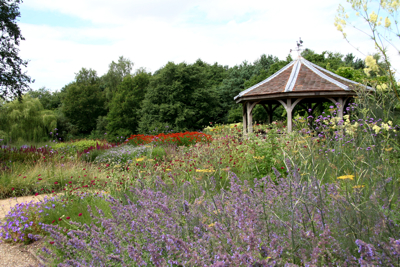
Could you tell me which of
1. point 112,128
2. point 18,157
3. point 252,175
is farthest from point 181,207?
point 112,128

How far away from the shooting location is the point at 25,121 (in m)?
21.4

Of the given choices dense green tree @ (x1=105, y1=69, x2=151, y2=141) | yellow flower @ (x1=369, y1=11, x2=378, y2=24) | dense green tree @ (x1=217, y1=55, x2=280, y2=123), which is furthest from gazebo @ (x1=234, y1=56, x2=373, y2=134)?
dense green tree @ (x1=105, y1=69, x2=151, y2=141)

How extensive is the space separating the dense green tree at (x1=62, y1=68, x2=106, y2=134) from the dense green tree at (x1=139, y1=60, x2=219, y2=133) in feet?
47.8

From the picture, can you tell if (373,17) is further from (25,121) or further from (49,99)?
(49,99)

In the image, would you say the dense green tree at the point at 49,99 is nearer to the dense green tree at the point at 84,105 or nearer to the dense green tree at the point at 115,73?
the dense green tree at the point at 84,105

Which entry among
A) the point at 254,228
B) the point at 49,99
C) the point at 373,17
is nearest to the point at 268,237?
the point at 254,228

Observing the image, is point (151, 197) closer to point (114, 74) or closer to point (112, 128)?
point (112, 128)

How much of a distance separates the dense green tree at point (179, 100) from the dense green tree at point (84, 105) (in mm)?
14571

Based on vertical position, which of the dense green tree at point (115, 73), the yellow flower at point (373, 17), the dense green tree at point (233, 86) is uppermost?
the dense green tree at point (115, 73)

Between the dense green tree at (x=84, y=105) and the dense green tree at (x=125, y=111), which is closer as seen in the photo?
the dense green tree at (x=125, y=111)

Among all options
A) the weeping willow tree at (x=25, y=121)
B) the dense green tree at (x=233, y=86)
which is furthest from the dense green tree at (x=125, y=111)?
the dense green tree at (x=233, y=86)

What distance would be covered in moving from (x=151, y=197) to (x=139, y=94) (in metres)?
27.6

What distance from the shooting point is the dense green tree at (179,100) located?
22312mm

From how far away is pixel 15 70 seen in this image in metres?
13.3
